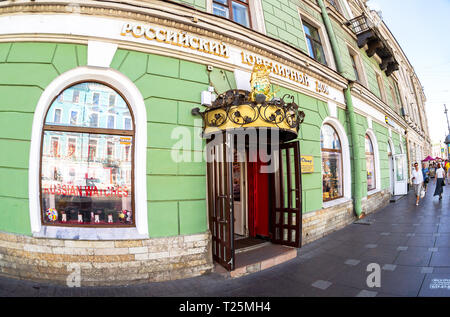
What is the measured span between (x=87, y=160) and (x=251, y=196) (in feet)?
12.5

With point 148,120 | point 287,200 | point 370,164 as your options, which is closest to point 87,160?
point 148,120

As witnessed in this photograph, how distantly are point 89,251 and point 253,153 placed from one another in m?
3.97

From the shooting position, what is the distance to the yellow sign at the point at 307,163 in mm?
5280

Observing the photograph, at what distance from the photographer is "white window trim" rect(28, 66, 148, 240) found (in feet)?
10.6

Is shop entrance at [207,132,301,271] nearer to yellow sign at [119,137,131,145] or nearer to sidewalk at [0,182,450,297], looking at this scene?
sidewalk at [0,182,450,297]

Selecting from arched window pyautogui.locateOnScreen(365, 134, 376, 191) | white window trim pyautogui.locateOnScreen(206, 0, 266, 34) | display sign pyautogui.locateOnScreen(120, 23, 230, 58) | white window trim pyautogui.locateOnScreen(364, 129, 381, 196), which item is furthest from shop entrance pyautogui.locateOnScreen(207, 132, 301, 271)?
white window trim pyautogui.locateOnScreen(364, 129, 381, 196)

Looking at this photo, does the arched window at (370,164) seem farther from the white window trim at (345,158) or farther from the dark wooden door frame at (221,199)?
the dark wooden door frame at (221,199)

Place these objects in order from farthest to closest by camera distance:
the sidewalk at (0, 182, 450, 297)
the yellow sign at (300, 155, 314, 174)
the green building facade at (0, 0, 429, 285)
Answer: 1. the yellow sign at (300, 155, 314, 174)
2. the green building facade at (0, 0, 429, 285)
3. the sidewalk at (0, 182, 450, 297)

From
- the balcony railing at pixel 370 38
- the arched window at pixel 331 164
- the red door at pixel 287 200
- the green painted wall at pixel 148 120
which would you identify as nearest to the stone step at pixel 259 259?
the red door at pixel 287 200

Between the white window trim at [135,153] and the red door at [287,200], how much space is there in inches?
119

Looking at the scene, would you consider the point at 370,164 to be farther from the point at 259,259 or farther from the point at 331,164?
the point at 259,259

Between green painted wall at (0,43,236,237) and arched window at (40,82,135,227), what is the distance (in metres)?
0.30

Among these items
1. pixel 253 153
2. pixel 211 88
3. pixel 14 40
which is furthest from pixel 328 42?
pixel 14 40
